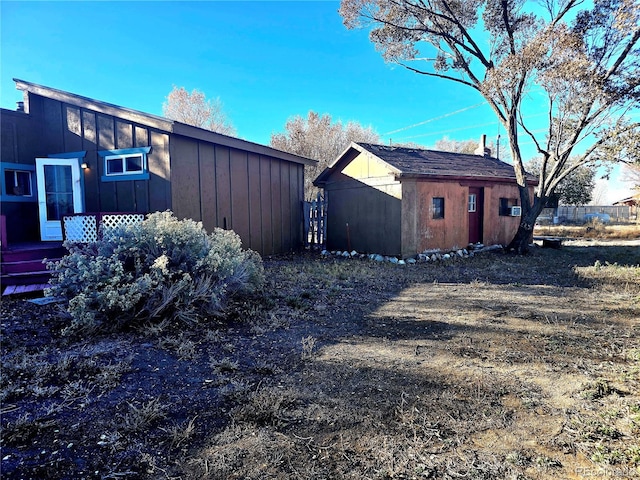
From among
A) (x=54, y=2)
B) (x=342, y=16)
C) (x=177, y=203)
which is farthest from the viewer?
(x=342, y=16)

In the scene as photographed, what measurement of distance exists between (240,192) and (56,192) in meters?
3.96

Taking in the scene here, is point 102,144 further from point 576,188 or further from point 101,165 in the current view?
point 576,188

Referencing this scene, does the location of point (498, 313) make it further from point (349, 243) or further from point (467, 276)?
point (349, 243)

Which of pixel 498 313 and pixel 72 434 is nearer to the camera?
pixel 72 434

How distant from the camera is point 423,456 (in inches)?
73.6

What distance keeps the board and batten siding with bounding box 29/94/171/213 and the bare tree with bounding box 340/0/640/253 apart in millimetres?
7102

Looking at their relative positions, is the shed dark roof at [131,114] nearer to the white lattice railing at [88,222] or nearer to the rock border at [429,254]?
the white lattice railing at [88,222]

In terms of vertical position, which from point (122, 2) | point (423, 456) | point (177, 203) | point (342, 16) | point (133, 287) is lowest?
point (423, 456)

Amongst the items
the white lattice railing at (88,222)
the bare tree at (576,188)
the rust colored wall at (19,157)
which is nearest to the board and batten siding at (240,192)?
the white lattice railing at (88,222)

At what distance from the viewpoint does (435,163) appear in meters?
10.7

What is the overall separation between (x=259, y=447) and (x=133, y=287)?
2.54m

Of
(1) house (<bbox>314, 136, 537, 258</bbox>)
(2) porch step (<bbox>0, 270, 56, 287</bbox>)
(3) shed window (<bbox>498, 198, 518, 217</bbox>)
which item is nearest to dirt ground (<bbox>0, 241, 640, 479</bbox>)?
(2) porch step (<bbox>0, 270, 56, 287</bbox>)

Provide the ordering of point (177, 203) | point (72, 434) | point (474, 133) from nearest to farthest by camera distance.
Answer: point (72, 434), point (177, 203), point (474, 133)

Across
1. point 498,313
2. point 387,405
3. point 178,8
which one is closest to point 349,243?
point 498,313
